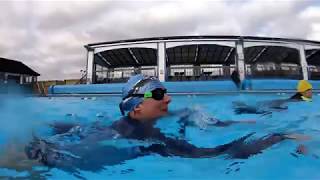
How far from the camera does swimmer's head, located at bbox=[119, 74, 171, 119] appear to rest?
27.8 feet

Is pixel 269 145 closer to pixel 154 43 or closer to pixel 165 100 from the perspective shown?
pixel 165 100

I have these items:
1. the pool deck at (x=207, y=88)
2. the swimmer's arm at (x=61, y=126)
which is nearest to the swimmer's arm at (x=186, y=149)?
the swimmer's arm at (x=61, y=126)

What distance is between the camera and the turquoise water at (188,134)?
6.55 meters

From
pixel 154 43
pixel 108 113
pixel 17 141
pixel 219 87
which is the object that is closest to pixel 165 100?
pixel 108 113

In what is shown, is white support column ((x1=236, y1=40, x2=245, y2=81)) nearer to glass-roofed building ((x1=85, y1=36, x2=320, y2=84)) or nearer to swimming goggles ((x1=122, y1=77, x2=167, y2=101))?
glass-roofed building ((x1=85, y1=36, x2=320, y2=84))

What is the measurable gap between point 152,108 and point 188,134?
1.19m

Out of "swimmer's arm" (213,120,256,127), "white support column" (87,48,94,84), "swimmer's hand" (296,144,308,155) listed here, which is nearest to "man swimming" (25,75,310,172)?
"swimmer's hand" (296,144,308,155)

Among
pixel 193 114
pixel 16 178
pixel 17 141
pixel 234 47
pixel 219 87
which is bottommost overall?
pixel 16 178

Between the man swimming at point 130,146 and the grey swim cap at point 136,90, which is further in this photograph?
the grey swim cap at point 136,90

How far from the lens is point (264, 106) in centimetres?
908

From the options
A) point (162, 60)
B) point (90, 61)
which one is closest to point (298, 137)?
point (162, 60)

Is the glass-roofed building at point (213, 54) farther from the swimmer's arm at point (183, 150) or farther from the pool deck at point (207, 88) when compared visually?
the swimmer's arm at point (183, 150)

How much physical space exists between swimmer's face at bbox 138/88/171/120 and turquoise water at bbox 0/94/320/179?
0.84ft

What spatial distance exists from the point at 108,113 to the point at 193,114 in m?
2.30
